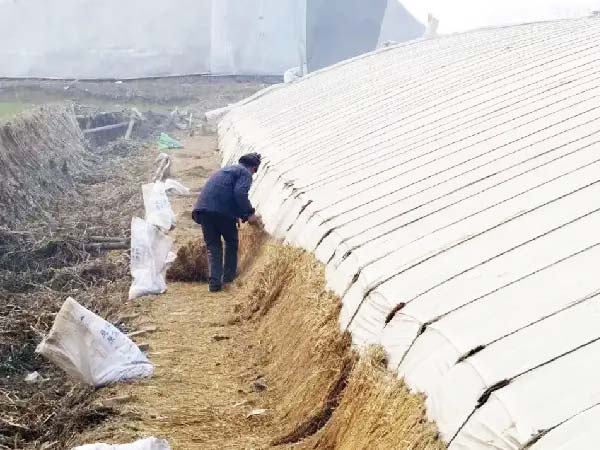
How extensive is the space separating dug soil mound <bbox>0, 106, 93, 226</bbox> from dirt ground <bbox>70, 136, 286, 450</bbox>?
4.25 m

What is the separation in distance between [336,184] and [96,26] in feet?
105

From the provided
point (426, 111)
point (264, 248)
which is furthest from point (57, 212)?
point (426, 111)

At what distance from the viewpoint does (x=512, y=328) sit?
4133 mm

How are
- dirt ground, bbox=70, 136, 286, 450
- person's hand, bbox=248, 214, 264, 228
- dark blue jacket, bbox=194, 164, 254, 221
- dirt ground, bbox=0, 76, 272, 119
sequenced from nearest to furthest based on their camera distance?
1. dirt ground, bbox=70, 136, 286, 450
2. dark blue jacket, bbox=194, 164, 254, 221
3. person's hand, bbox=248, 214, 264, 228
4. dirt ground, bbox=0, 76, 272, 119

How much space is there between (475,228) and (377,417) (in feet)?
5.51

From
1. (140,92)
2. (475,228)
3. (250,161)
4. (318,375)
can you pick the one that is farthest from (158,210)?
(140,92)

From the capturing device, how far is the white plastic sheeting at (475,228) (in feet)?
12.2

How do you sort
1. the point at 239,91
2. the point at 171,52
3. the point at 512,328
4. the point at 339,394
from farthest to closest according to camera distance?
the point at 171,52 → the point at 239,91 → the point at 339,394 → the point at 512,328

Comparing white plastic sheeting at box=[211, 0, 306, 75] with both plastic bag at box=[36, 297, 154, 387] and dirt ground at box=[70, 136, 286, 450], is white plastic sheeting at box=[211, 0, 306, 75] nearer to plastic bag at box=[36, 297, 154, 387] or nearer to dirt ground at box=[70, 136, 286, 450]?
dirt ground at box=[70, 136, 286, 450]

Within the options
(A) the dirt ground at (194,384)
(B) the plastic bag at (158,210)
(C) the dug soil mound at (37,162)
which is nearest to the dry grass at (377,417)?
(A) the dirt ground at (194,384)

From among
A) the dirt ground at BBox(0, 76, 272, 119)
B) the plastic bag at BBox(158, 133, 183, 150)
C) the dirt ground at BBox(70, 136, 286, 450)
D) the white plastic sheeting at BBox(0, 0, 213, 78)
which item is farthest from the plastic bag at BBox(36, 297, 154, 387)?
the white plastic sheeting at BBox(0, 0, 213, 78)

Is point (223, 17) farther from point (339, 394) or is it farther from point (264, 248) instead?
point (339, 394)

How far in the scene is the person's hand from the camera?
32.2 ft

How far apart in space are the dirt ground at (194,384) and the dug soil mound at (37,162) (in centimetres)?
425
